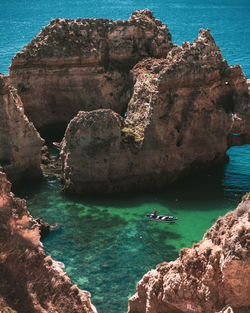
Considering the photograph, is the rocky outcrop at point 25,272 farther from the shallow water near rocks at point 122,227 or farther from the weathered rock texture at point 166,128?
the weathered rock texture at point 166,128

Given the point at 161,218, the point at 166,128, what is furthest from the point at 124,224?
the point at 166,128

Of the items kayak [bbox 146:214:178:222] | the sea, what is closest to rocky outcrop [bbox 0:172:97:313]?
the sea

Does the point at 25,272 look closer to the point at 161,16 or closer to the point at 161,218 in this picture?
the point at 161,218

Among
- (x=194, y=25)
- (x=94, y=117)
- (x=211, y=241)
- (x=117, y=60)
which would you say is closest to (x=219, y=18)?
(x=194, y=25)

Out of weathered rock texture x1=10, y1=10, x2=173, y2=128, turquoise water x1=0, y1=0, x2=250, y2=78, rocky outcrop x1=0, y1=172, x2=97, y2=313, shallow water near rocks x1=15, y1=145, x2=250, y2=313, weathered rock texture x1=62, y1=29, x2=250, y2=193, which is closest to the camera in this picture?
rocky outcrop x1=0, y1=172, x2=97, y2=313

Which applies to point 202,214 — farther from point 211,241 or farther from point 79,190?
point 211,241

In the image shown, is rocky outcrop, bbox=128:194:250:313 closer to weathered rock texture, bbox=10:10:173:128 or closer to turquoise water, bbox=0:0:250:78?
weathered rock texture, bbox=10:10:173:128
